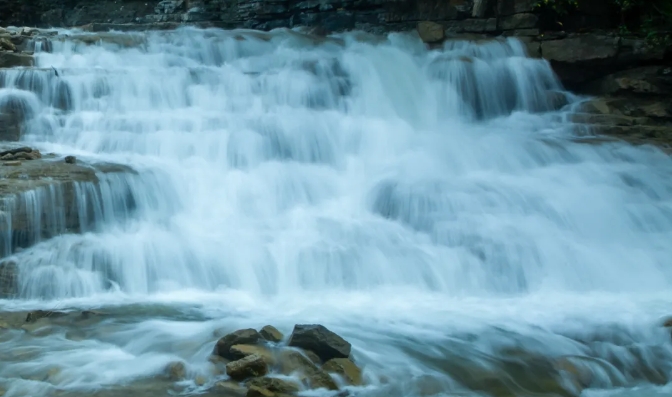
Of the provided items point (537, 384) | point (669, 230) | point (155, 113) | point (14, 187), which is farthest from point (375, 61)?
point (537, 384)

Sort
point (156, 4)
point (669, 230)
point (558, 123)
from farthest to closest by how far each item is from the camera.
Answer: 1. point (156, 4)
2. point (558, 123)
3. point (669, 230)

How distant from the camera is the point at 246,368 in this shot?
4.01 metres

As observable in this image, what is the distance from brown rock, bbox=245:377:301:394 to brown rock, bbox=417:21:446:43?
8.90 metres

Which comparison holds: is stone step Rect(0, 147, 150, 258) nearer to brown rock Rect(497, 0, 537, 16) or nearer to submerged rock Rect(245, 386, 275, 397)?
submerged rock Rect(245, 386, 275, 397)

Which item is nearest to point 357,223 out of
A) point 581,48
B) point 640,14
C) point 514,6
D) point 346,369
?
point 346,369

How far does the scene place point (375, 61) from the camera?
36.7 feet

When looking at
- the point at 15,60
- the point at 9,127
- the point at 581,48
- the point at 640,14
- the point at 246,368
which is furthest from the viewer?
the point at 640,14

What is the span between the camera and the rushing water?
4.62 m

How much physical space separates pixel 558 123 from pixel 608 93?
1129 mm

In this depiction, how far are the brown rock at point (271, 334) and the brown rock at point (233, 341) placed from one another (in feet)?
0.21

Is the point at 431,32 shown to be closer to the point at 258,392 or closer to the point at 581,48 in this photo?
the point at 581,48

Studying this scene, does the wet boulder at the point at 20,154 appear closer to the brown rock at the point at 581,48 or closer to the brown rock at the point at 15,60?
the brown rock at the point at 15,60

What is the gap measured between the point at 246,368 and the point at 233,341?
303mm

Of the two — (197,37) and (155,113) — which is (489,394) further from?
(197,37)
